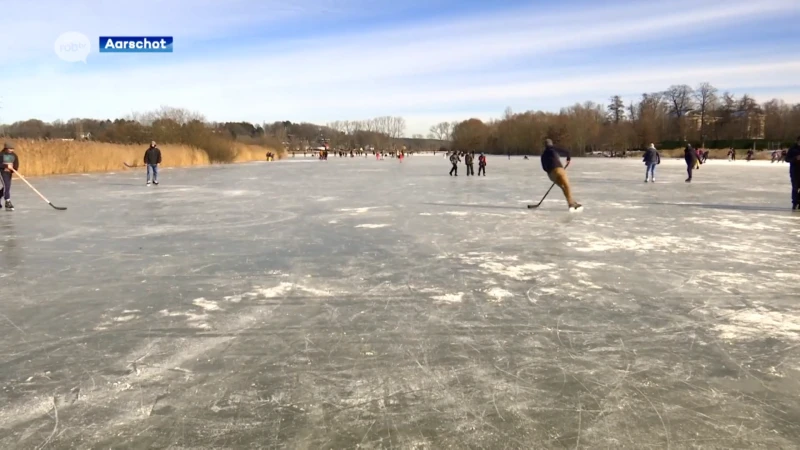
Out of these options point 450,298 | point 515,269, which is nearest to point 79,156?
point 515,269

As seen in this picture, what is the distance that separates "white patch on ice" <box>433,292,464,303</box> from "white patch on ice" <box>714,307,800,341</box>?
6.01 ft

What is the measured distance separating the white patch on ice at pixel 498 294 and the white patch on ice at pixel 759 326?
59.5 inches

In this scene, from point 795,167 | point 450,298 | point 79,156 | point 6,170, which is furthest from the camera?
point 79,156

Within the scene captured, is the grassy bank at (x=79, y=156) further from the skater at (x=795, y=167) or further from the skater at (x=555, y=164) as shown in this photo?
the skater at (x=795, y=167)

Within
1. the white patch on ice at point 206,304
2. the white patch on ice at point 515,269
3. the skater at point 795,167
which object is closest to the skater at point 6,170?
the white patch on ice at point 206,304

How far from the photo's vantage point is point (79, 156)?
24.4 m

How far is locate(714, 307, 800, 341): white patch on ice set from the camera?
3449mm

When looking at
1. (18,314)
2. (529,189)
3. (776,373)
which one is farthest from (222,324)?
(529,189)

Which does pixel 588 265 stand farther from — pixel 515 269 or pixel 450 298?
pixel 450 298

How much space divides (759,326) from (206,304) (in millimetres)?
4072

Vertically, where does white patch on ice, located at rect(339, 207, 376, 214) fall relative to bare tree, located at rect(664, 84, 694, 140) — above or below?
below

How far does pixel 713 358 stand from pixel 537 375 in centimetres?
112

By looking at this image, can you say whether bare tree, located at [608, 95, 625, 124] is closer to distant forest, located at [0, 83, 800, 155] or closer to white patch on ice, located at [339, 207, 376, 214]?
distant forest, located at [0, 83, 800, 155]

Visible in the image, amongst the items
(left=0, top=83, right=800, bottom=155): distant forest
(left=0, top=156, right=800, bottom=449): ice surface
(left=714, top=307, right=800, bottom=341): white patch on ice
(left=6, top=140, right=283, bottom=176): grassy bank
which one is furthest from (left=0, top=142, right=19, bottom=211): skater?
(left=0, top=83, right=800, bottom=155): distant forest
